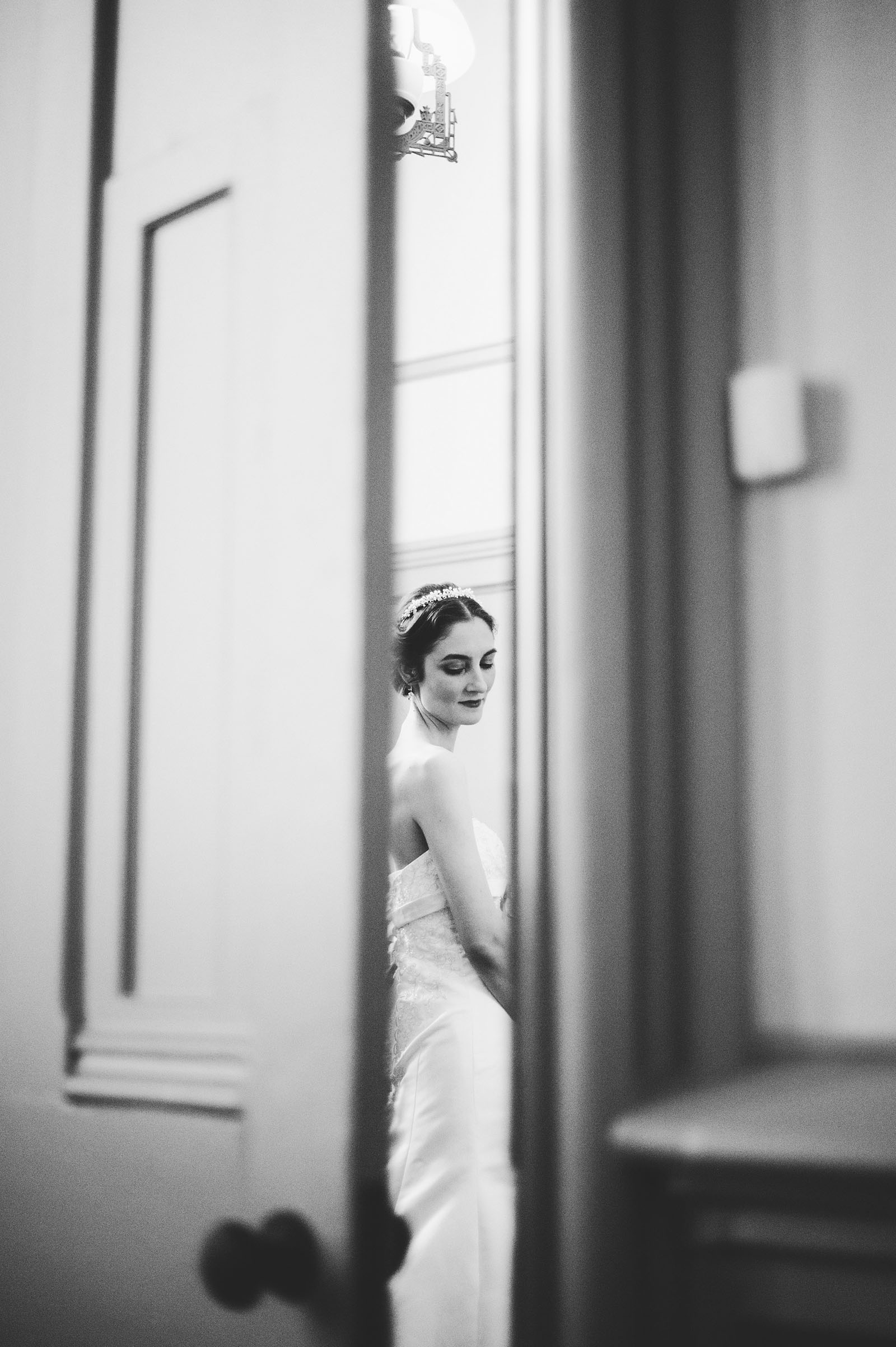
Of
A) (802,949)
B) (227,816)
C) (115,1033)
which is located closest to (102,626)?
(227,816)

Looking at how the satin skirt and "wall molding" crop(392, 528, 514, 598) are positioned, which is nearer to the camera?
the satin skirt

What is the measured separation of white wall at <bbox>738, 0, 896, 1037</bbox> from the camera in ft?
3.88

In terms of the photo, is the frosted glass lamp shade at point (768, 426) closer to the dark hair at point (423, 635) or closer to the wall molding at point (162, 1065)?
the wall molding at point (162, 1065)

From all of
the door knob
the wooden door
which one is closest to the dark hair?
the wooden door

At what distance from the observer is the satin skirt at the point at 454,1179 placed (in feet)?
7.33

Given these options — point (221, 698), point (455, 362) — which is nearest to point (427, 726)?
point (455, 362)

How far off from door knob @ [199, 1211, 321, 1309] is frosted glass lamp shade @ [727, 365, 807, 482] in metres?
0.88

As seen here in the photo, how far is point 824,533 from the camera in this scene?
1231mm

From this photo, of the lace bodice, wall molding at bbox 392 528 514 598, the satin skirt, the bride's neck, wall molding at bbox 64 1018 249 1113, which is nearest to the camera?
wall molding at bbox 64 1018 249 1113

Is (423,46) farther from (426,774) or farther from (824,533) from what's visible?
(824,533)

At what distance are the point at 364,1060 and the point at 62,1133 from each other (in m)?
0.31

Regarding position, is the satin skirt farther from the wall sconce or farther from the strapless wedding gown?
the wall sconce

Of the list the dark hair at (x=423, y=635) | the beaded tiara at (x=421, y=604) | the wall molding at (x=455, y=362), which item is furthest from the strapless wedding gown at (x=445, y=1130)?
the wall molding at (x=455, y=362)

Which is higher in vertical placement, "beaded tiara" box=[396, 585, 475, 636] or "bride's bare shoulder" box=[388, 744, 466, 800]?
"beaded tiara" box=[396, 585, 475, 636]
